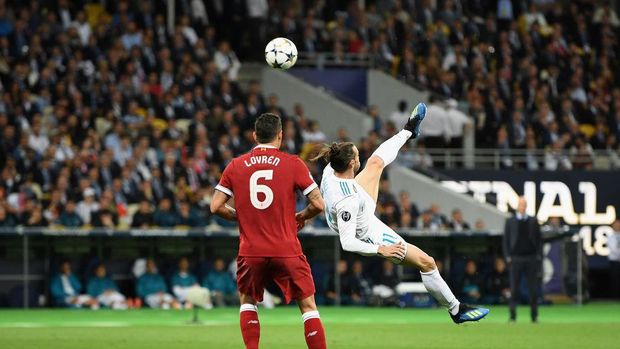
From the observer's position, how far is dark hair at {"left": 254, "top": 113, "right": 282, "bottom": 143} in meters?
11.5

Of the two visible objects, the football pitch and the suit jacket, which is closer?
the football pitch

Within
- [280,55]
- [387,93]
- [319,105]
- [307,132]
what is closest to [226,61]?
[319,105]

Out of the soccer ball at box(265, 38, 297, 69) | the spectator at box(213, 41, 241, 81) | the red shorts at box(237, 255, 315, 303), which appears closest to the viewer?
the red shorts at box(237, 255, 315, 303)

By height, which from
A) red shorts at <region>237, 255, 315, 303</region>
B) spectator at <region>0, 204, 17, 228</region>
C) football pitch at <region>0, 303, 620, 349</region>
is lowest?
football pitch at <region>0, 303, 620, 349</region>

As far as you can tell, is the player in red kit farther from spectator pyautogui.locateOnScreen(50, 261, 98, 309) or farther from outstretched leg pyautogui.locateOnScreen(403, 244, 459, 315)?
spectator pyautogui.locateOnScreen(50, 261, 98, 309)

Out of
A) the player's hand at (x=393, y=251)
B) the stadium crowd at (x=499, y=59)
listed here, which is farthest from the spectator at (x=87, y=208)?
the player's hand at (x=393, y=251)

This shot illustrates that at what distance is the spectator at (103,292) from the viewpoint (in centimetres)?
2414

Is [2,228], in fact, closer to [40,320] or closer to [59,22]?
[40,320]

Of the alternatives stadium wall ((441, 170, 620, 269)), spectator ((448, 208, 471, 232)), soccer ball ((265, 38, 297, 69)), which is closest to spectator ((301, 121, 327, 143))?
stadium wall ((441, 170, 620, 269))

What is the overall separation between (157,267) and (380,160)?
501 inches

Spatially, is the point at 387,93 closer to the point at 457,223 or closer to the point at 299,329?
the point at 457,223

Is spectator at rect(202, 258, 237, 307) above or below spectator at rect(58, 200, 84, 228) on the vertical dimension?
below

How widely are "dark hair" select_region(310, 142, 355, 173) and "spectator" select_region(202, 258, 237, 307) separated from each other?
1258cm

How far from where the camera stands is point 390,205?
26.5 m
